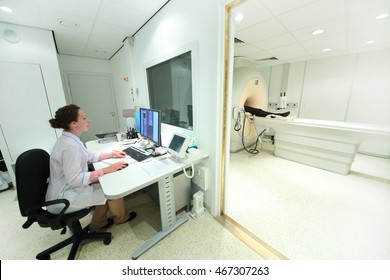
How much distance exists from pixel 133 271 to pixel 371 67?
5314 millimetres

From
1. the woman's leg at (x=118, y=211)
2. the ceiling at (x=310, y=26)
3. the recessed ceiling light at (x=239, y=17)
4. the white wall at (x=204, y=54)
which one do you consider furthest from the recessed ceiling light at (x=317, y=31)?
the woman's leg at (x=118, y=211)

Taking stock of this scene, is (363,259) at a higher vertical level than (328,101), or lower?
lower

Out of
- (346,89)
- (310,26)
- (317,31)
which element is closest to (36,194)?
(310,26)

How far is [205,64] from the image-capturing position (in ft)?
4.83

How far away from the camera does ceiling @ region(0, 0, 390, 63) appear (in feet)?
5.67

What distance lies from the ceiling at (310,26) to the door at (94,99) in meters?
3.52

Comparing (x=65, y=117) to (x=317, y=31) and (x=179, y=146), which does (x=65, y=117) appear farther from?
(x=317, y=31)

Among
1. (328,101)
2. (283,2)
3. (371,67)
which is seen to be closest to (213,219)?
(283,2)

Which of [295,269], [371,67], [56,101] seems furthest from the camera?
[371,67]

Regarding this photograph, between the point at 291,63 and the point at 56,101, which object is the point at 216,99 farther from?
the point at 291,63

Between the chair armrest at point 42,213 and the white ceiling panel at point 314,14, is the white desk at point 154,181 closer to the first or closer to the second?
the chair armrest at point 42,213

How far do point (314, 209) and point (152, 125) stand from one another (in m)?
2.13

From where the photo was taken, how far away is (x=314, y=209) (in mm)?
1844

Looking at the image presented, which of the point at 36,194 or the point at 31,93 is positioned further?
the point at 31,93
